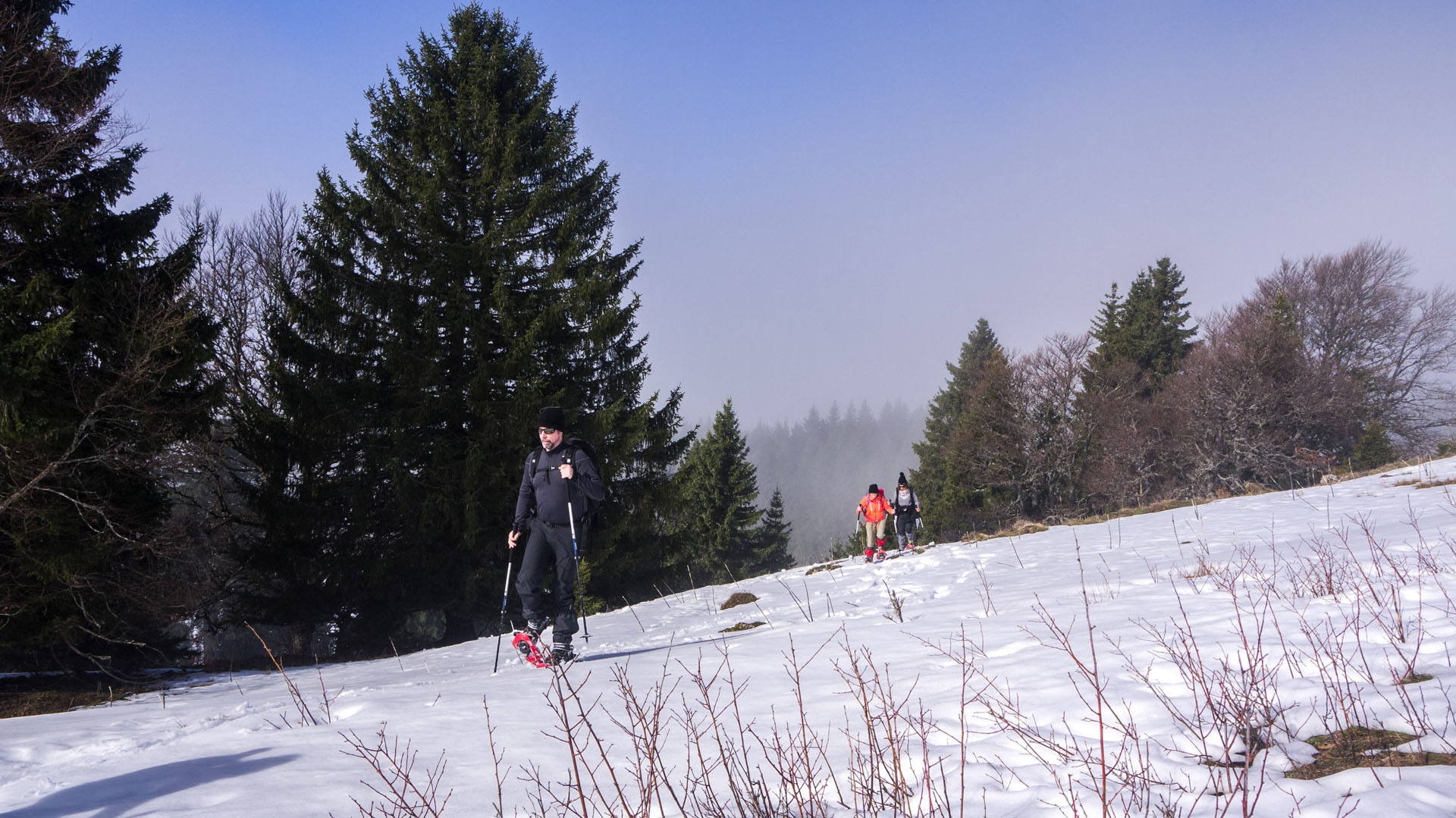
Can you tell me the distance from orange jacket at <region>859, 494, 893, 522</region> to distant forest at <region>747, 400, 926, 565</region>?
110256 mm

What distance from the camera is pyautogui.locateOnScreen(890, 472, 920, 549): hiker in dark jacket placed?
17625 mm

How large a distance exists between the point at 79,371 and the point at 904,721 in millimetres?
10559

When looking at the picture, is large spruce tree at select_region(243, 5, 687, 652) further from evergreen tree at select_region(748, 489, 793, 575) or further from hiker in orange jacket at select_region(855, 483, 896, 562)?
evergreen tree at select_region(748, 489, 793, 575)

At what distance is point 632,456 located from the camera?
1644 centimetres

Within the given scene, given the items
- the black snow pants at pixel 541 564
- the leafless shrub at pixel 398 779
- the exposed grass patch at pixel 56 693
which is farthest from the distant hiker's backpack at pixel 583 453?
the exposed grass patch at pixel 56 693

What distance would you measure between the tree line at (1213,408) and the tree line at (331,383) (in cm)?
→ 2430

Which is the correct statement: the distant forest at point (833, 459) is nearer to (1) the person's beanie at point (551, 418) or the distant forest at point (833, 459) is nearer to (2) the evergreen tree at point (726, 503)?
(2) the evergreen tree at point (726, 503)

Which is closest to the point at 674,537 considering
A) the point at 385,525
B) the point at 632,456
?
the point at 632,456

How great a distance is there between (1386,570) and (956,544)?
961cm

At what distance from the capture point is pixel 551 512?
6492 mm

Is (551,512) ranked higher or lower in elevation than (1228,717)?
higher

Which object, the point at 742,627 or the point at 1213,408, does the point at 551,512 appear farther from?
the point at 1213,408

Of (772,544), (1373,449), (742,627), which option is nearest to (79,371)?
(742,627)

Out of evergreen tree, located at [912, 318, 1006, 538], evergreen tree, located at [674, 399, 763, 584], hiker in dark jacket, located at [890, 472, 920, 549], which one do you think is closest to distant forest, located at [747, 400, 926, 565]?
evergreen tree, located at [912, 318, 1006, 538]
